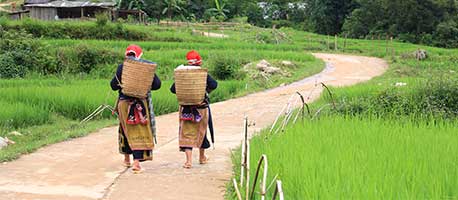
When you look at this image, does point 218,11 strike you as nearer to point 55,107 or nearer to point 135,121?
point 55,107

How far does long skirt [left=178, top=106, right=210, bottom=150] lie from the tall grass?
1.86 feet

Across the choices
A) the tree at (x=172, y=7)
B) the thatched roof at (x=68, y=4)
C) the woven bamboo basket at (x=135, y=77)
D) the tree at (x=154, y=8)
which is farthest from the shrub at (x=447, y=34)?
the woven bamboo basket at (x=135, y=77)

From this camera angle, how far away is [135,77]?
21.5ft

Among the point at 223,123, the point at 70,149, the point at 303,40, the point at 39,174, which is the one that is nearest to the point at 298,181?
the point at 39,174

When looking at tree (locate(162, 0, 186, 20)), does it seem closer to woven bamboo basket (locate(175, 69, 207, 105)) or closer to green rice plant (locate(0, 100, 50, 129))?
green rice plant (locate(0, 100, 50, 129))

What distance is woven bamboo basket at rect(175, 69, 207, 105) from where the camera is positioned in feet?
22.1

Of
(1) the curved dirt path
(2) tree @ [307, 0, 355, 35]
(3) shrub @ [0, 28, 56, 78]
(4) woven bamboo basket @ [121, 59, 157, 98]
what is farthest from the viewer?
(2) tree @ [307, 0, 355, 35]

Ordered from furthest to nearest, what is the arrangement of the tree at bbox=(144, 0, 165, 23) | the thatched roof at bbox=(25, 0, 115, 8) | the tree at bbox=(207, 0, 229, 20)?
the tree at bbox=(207, 0, 229, 20) < the tree at bbox=(144, 0, 165, 23) < the thatched roof at bbox=(25, 0, 115, 8)

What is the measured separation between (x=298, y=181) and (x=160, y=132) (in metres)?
5.29

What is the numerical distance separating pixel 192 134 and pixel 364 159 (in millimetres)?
2375

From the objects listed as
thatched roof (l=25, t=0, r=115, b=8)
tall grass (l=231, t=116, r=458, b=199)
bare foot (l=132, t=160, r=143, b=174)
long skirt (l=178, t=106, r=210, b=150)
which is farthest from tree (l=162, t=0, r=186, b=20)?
bare foot (l=132, t=160, r=143, b=174)

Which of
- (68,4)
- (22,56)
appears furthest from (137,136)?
(68,4)

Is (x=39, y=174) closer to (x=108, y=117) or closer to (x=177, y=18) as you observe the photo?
(x=108, y=117)

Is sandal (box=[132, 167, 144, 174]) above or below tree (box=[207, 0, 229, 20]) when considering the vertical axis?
below
